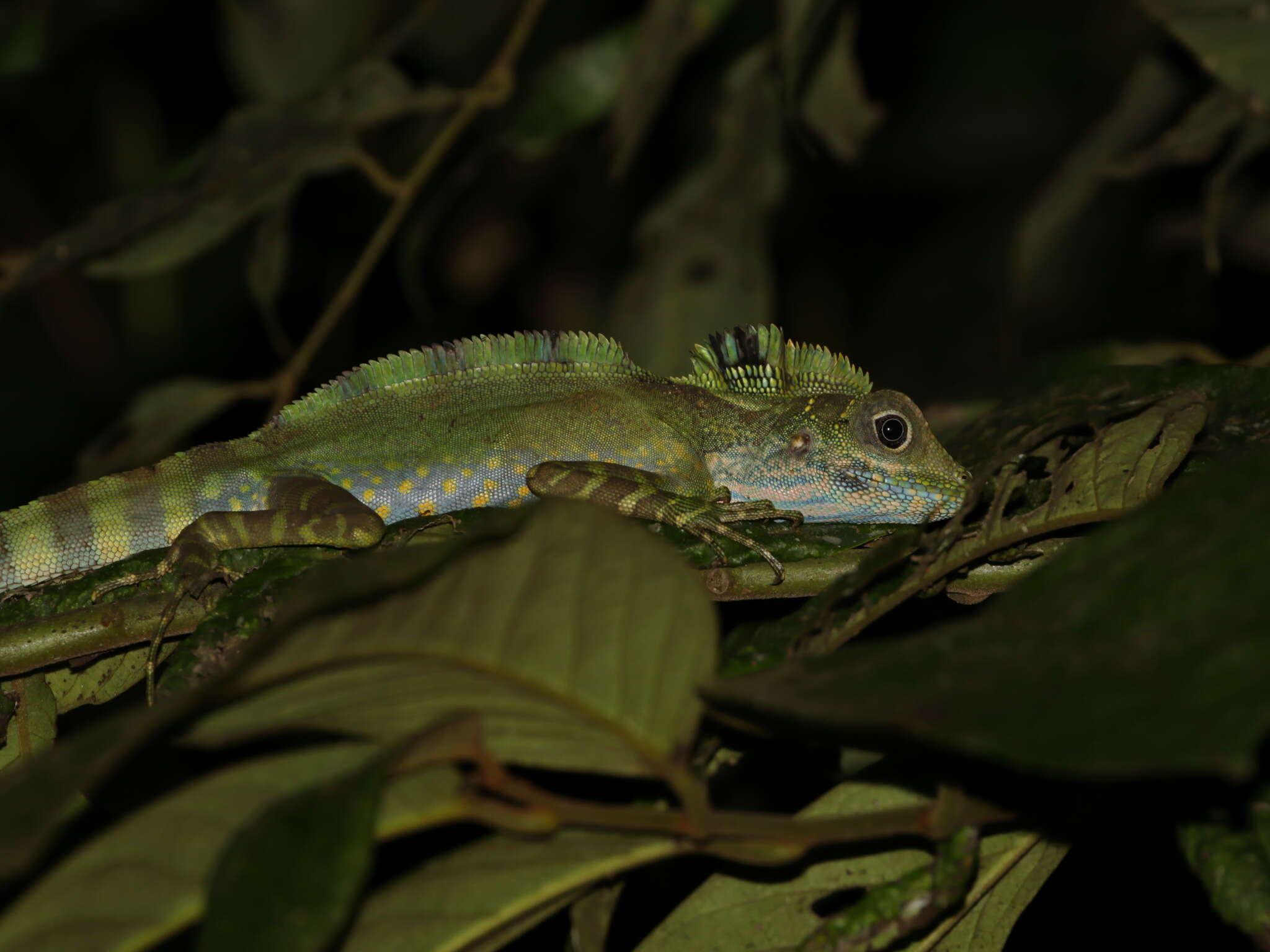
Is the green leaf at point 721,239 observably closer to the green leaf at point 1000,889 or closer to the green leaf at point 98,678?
the green leaf at point 98,678

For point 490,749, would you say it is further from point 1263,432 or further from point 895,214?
point 895,214

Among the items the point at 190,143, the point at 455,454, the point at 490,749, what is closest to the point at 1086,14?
the point at 190,143

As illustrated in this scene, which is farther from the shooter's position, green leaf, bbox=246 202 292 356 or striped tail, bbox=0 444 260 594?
green leaf, bbox=246 202 292 356

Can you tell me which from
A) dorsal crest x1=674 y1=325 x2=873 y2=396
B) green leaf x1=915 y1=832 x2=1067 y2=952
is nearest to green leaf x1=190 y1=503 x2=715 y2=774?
green leaf x1=915 y1=832 x2=1067 y2=952

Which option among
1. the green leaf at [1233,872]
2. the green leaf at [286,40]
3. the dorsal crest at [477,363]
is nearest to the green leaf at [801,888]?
the green leaf at [1233,872]

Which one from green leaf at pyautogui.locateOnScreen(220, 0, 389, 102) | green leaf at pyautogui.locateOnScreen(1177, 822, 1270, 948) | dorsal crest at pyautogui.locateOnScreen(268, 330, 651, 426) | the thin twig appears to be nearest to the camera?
green leaf at pyautogui.locateOnScreen(1177, 822, 1270, 948)

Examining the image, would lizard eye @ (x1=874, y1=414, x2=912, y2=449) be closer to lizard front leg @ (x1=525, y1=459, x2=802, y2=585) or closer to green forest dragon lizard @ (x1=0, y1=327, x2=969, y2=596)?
green forest dragon lizard @ (x1=0, y1=327, x2=969, y2=596)
